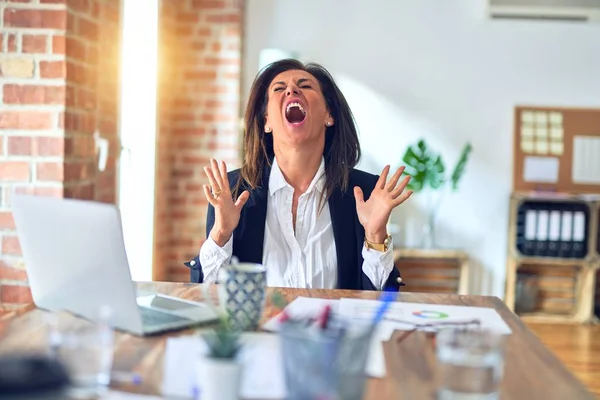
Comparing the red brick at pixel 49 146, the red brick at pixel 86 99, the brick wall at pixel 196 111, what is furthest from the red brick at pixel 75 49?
the brick wall at pixel 196 111

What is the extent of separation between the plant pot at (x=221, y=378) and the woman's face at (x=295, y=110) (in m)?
1.27

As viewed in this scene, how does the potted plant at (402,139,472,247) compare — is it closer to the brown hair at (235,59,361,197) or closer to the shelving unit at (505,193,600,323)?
the shelving unit at (505,193,600,323)

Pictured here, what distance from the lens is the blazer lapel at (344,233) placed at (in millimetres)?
2010

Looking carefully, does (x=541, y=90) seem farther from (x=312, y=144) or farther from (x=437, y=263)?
(x=312, y=144)

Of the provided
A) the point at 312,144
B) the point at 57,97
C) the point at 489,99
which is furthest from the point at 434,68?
the point at 57,97

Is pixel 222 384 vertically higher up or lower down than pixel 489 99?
lower down

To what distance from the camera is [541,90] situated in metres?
4.71

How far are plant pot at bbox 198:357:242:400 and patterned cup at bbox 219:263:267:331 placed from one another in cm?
37

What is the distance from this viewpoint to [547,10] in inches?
182

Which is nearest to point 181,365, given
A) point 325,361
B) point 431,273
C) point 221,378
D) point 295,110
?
point 221,378

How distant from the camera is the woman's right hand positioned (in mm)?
1856

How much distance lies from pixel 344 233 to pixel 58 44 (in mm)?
988

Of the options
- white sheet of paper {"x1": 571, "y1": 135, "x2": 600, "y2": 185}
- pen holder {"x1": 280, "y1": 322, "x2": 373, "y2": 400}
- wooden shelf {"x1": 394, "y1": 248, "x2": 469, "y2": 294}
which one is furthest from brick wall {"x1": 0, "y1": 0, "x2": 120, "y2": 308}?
white sheet of paper {"x1": 571, "y1": 135, "x2": 600, "y2": 185}

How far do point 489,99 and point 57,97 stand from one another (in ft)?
10.7
